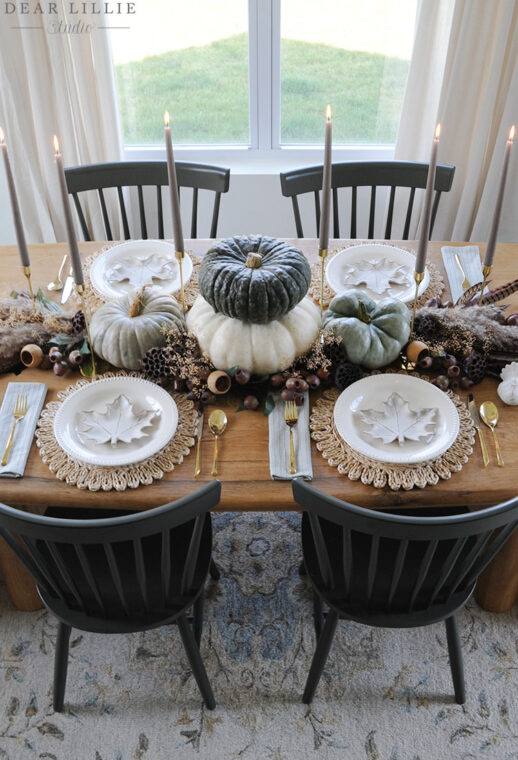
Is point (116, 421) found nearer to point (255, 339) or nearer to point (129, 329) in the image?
point (129, 329)

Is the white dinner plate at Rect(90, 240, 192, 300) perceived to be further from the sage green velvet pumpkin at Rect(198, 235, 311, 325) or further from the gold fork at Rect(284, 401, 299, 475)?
the gold fork at Rect(284, 401, 299, 475)

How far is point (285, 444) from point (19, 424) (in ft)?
1.91

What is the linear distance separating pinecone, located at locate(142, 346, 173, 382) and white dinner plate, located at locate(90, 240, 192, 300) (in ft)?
1.13

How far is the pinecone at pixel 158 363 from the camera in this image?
1.50 m

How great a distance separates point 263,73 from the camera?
279 centimetres

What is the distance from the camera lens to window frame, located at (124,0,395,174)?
2.81 m

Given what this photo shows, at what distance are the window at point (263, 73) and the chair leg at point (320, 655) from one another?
7.00 ft

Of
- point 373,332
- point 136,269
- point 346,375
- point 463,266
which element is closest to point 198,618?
→ point 346,375

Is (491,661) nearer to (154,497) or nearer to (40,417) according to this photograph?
(154,497)

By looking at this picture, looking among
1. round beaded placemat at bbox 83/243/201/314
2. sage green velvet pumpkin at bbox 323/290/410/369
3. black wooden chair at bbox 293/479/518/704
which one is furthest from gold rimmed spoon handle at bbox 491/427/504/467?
round beaded placemat at bbox 83/243/201/314

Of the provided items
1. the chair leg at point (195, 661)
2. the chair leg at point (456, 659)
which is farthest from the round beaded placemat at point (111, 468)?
the chair leg at point (456, 659)

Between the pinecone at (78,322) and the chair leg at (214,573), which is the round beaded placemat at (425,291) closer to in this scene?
the pinecone at (78,322)

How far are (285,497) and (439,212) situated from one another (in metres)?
1.98

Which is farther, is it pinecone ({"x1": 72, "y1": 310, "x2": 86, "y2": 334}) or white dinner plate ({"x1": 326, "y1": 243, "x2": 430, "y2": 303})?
white dinner plate ({"x1": 326, "y1": 243, "x2": 430, "y2": 303})
